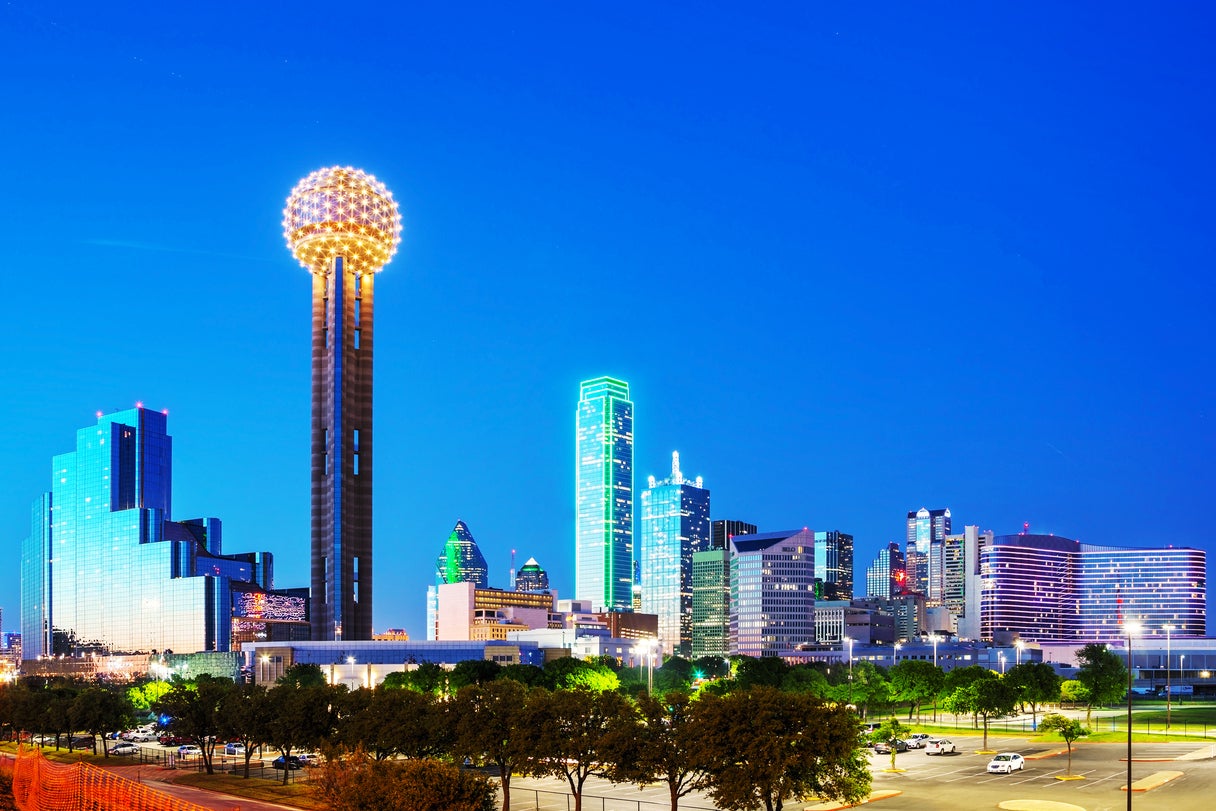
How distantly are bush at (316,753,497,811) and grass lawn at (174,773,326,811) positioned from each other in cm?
2467

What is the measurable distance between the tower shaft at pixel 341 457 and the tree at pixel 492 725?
121026 mm

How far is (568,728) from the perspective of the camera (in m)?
62.6

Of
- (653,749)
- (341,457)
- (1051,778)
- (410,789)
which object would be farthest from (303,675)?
(410,789)

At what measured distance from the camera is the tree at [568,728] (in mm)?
61750

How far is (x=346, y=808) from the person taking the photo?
1724 inches

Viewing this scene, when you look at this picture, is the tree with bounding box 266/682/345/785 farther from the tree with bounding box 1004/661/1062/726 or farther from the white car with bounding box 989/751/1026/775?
the tree with bounding box 1004/661/1062/726

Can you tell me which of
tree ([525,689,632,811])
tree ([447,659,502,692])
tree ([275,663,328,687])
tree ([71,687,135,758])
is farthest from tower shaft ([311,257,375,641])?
tree ([525,689,632,811])

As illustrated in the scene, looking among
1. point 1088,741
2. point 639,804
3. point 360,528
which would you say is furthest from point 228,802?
point 360,528

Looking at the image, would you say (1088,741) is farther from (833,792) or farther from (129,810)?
(129,810)

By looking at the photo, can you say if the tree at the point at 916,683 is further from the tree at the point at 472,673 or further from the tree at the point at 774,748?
the tree at the point at 774,748

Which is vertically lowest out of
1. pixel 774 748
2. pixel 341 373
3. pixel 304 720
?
pixel 304 720

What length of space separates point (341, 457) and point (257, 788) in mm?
111028

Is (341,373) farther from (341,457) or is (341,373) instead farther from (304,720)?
(304,720)

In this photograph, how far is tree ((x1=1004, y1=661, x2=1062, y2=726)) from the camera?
5000 inches
